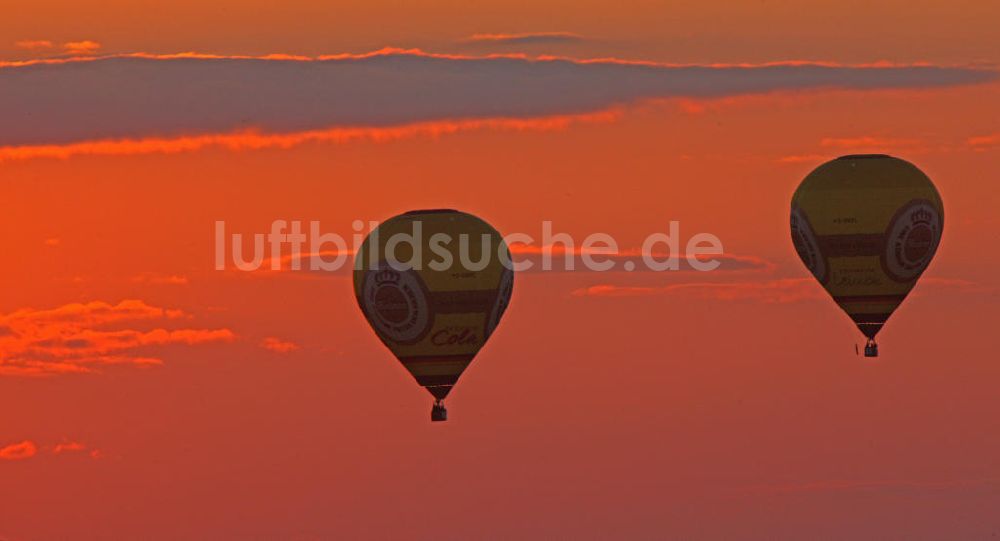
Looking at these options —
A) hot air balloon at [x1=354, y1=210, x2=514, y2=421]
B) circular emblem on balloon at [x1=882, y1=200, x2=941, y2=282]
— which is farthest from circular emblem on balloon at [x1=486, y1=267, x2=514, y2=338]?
circular emblem on balloon at [x1=882, y1=200, x2=941, y2=282]

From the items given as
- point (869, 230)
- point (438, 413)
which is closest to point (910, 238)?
point (869, 230)

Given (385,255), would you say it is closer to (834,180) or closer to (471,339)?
(471,339)

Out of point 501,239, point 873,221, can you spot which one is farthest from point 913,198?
point 501,239

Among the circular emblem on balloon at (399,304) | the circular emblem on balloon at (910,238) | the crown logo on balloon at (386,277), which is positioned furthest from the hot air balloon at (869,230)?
the crown logo on balloon at (386,277)

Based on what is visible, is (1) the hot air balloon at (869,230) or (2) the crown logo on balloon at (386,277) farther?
(1) the hot air balloon at (869,230)

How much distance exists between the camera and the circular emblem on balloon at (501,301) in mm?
108875

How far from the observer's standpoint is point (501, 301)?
10925 centimetres

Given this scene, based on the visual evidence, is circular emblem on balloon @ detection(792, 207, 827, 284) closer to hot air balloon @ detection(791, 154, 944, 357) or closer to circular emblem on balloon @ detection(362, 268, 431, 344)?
hot air balloon @ detection(791, 154, 944, 357)

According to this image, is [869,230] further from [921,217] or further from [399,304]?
[399,304]

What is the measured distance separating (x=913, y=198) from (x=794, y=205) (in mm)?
4358

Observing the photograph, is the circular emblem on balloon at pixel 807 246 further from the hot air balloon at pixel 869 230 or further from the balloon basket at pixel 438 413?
the balloon basket at pixel 438 413

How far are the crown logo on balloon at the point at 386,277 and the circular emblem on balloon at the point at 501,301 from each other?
3505 mm

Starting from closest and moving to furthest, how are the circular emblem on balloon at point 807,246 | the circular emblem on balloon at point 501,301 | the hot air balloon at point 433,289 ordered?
the hot air balloon at point 433,289
the circular emblem on balloon at point 501,301
the circular emblem on balloon at point 807,246

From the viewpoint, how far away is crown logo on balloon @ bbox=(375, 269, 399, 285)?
107812mm
